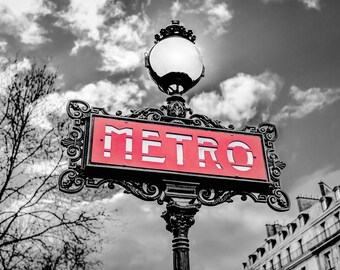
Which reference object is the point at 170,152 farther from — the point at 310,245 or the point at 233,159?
the point at 310,245

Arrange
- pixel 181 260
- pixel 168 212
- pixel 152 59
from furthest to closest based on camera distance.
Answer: pixel 152 59 → pixel 168 212 → pixel 181 260

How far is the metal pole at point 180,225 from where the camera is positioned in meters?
2.88

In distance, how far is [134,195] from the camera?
127 inches

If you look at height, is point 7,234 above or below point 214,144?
above

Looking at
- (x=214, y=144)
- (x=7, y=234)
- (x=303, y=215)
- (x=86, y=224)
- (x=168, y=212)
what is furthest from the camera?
(x=303, y=215)

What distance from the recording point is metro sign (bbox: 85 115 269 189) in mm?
3176

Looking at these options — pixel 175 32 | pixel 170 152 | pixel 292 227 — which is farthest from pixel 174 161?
pixel 292 227

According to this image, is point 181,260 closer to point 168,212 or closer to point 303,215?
point 168,212

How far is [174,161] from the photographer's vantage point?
3.27m

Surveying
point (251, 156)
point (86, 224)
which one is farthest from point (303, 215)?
point (251, 156)

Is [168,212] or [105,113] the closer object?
[168,212]

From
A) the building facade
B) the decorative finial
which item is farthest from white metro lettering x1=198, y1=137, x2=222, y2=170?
the building facade

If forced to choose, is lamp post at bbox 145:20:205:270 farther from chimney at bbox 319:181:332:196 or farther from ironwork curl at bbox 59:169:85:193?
chimney at bbox 319:181:332:196

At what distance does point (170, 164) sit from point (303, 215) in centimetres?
4400
